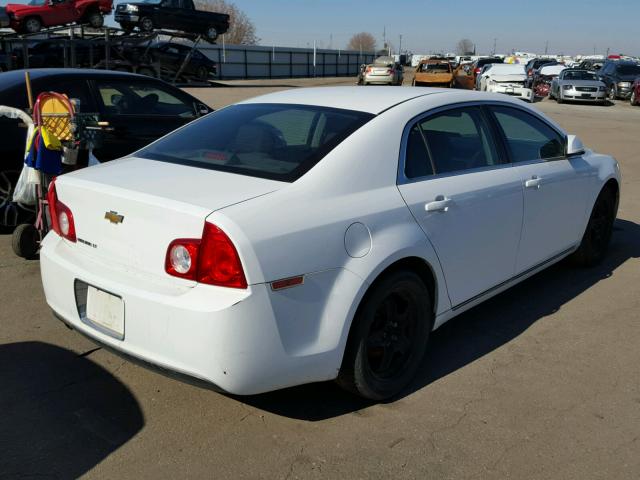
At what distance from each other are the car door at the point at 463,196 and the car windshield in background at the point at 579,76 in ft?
83.2

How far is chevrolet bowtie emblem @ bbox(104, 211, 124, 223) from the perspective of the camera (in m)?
2.89

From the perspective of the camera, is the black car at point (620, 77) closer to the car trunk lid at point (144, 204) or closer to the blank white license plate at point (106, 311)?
the car trunk lid at point (144, 204)

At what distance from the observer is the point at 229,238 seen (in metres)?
2.55

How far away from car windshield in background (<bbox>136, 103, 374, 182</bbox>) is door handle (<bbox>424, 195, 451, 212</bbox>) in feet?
1.85

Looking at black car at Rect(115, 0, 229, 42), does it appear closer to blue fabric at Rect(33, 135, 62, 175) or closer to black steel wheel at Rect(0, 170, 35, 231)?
black steel wheel at Rect(0, 170, 35, 231)

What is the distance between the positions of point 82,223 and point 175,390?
1.00 meters

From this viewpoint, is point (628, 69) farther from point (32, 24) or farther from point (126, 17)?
point (32, 24)

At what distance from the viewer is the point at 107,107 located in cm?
650

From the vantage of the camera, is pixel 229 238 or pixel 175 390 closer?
pixel 229 238

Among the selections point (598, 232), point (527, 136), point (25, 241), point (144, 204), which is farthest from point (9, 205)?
point (598, 232)

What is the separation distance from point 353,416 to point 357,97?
1.85m

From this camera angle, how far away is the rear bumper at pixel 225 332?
8.47 ft

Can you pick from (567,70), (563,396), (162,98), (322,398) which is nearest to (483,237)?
(563,396)

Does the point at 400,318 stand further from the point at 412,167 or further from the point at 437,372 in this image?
the point at 412,167
